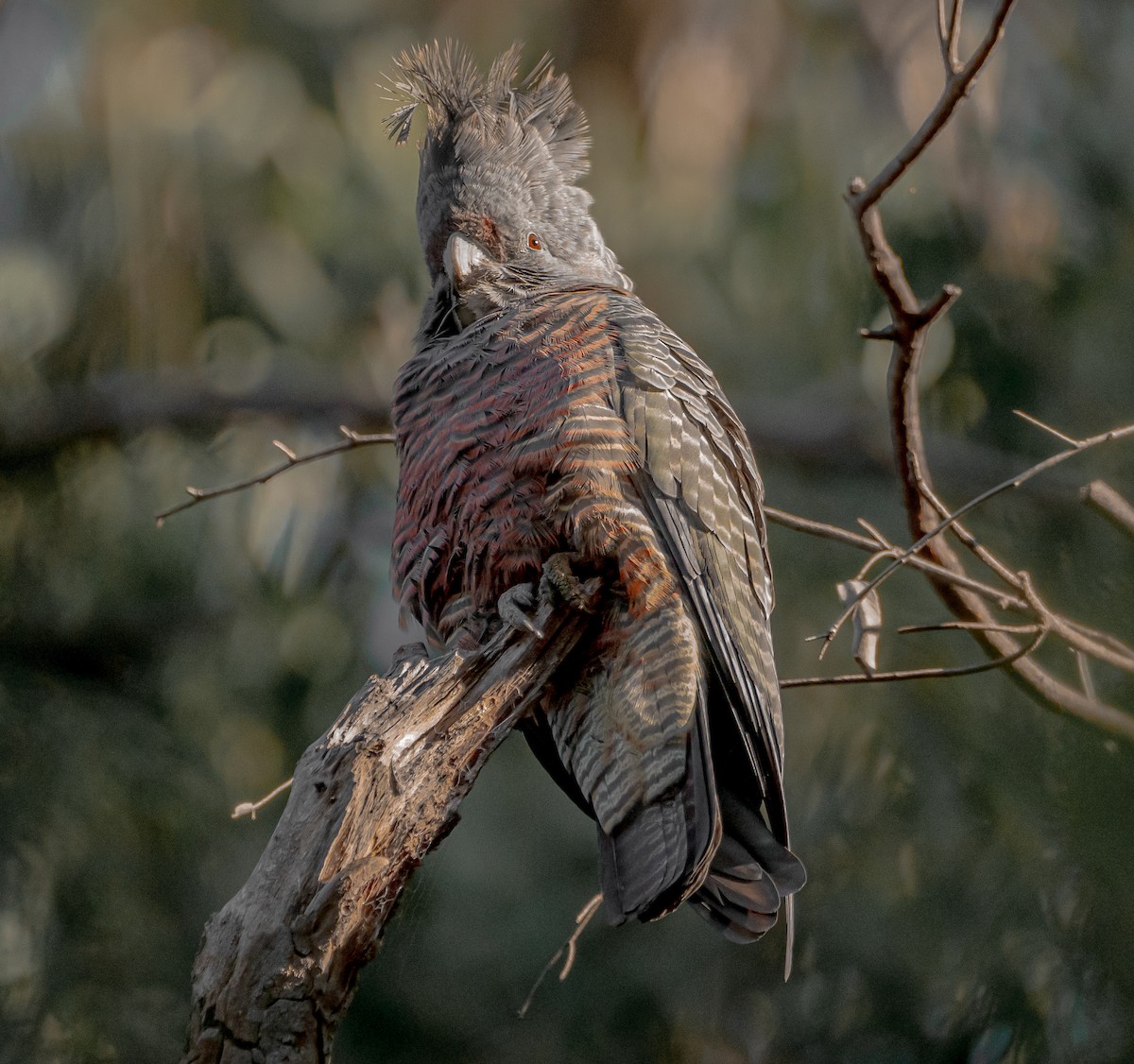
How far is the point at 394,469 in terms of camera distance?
499 centimetres

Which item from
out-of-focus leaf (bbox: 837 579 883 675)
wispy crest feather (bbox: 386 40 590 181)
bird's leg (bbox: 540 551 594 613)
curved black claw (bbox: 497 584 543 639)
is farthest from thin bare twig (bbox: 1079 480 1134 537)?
wispy crest feather (bbox: 386 40 590 181)

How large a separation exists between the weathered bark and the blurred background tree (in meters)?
1.72

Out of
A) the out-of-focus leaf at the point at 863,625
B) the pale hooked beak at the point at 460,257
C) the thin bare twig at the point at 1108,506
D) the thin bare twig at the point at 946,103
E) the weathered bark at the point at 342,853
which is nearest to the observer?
the weathered bark at the point at 342,853

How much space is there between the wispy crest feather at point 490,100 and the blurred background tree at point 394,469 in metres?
1.14

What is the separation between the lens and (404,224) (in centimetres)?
498

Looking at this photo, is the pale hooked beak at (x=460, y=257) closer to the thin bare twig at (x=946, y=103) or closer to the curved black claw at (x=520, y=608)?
the curved black claw at (x=520, y=608)

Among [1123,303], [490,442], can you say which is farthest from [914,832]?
[490,442]

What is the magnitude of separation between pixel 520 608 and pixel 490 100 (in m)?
1.75

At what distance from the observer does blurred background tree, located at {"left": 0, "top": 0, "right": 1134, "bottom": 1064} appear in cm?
398

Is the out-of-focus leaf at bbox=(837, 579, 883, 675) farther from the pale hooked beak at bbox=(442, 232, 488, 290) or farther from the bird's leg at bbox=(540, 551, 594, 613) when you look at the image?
the pale hooked beak at bbox=(442, 232, 488, 290)

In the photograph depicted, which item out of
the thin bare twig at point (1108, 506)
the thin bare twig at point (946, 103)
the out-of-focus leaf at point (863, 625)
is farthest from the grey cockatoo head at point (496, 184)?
the thin bare twig at point (1108, 506)

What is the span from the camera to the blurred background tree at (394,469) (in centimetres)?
398

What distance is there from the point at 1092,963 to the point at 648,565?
1356 millimetres

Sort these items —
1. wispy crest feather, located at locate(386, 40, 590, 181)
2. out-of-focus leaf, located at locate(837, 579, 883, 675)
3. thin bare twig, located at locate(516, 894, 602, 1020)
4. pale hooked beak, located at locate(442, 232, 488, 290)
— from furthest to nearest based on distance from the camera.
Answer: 1. wispy crest feather, located at locate(386, 40, 590, 181)
2. pale hooked beak, located at locate(442, 232, 488, 290)
3. thin bare twig, located at locate(516, 894, 602, 1020)
4. out-of-focus leaf, located at locate(837, 579, 883, 675)
